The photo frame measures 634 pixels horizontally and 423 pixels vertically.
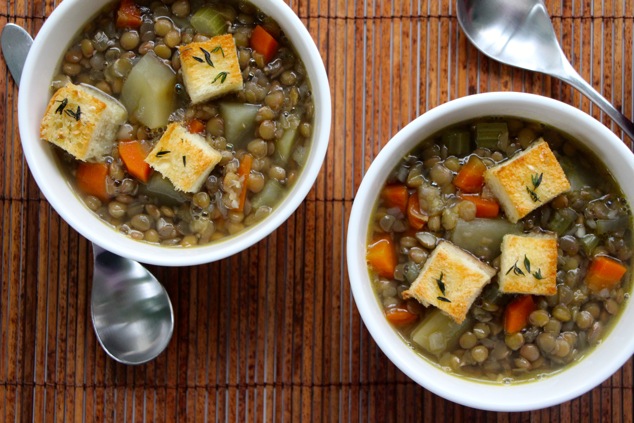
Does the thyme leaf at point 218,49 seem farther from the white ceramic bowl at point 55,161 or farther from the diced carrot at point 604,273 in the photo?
the diced carrot at point 604,273

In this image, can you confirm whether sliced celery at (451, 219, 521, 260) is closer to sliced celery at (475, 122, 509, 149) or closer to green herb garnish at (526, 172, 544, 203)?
green herb garnish at (526, 172, 544, 203)

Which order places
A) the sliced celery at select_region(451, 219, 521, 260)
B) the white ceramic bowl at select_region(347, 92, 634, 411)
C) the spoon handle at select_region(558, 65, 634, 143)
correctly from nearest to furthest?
1. the white ceramic bowl at select_region(347, 92, 634, 411)
2. the sliced celery at select_region(451, 219, 521, 260)
3. the spoon handle at select_region(558, 65, 634, 143)

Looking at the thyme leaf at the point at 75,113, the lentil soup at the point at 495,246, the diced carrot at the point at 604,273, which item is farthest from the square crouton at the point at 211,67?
the diced carrot at the point at 604,273

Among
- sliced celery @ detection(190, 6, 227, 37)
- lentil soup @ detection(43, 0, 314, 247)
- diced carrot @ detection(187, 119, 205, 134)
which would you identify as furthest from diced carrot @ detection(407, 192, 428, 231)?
sliced celery @ detection(190, 6, 227, 37)

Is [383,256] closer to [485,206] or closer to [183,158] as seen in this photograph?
[485,206]

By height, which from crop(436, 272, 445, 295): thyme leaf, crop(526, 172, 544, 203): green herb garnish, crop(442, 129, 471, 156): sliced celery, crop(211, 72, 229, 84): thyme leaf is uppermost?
crop(211, 72, 229, 84): thyme leaf

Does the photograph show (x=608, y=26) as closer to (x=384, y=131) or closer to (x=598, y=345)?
(x=384, y=131)

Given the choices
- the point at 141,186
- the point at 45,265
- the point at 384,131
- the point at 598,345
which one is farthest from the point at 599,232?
the point at 45,265
